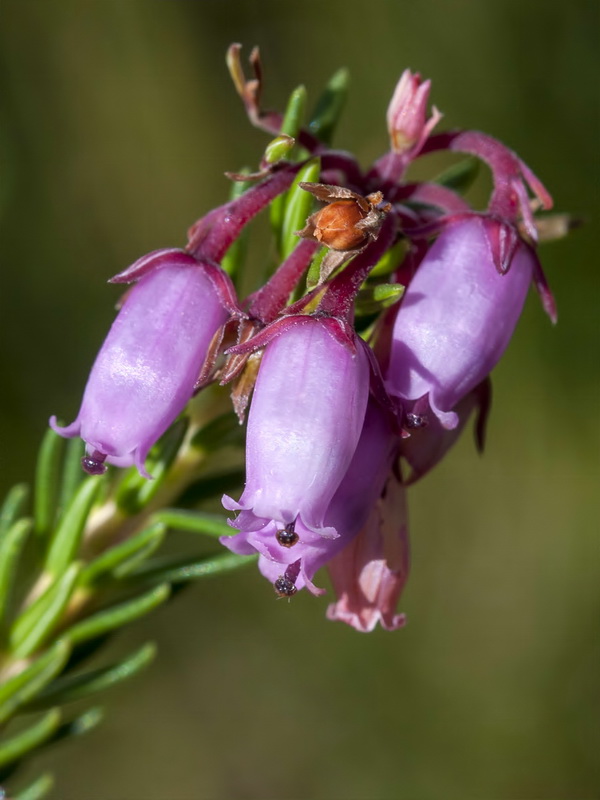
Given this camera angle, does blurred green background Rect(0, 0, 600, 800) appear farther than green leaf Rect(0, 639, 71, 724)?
Yes

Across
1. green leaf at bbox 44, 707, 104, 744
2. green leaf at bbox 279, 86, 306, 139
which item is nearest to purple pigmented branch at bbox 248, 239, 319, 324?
green leaf at bbox 279, 86, 306, 139

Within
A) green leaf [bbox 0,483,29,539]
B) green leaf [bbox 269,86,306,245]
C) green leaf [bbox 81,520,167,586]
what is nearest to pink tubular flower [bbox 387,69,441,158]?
green leaf [bbox 269,86,306,245]

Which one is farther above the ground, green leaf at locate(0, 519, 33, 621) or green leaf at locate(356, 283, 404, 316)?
green leaf at locate(356, 283, 404, 316)

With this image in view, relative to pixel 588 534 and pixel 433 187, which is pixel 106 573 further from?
pixel 588 534

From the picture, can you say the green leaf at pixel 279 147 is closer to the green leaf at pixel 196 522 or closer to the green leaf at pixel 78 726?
the green leaf at pixel 196 522

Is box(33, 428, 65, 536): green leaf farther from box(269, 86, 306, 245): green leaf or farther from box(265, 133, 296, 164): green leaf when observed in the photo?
box(265, 133, 296, 164): green leaf

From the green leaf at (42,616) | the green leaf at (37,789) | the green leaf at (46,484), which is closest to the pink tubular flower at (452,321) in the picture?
the green leaf at (42,616)

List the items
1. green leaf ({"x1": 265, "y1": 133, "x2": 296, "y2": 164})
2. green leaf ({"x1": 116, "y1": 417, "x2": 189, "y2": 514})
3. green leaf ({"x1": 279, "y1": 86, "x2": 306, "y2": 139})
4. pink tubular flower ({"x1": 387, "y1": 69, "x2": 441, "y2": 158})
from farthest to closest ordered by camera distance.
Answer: green leaf ({"x1": 116, "y1": 417, "x2": 189, "y2": 514})
green leaf ({"x1": 279, "y1": 86, "x2": 306, "y2": 139})
pink tubular flower ({"x1": 387, "y1": 69, "x2": 441, "y2": 158})
green leaf ({"x1": 265, "y1": 133, "x2": 296, "y2": 164})

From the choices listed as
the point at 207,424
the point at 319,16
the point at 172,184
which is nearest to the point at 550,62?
the point at 319,16

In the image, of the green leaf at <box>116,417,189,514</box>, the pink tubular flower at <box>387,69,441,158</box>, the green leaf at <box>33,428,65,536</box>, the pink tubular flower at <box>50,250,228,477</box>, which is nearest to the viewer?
the pink tubular flower at <box>50,250,228,477</box>

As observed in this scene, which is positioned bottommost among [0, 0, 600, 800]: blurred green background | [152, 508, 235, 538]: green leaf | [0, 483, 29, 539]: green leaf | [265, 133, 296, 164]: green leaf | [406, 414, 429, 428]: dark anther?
[0, 0, 600, 800]: blurred green background
